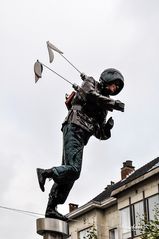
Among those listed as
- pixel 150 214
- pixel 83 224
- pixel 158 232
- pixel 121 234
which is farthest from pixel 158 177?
pixel 158 232

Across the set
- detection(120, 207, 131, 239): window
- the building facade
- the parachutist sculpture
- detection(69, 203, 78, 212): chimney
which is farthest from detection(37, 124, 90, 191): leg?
detection(69, 203, 78, 212): chimney

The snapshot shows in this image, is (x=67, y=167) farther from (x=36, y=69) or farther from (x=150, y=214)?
(x=150, y=214)

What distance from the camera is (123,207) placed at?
122ft

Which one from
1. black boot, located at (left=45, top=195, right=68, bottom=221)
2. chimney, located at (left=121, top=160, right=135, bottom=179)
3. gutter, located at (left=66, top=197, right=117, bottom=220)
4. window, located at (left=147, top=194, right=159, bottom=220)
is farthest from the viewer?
chimney, located at (left=121, top=160, right=135, bottom=179)

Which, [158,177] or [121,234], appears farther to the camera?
[121,234]

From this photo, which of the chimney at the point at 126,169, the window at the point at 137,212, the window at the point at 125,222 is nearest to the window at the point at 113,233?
the window at the point at 125,222

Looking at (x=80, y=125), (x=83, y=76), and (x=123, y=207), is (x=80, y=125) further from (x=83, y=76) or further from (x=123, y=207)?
(x=123, y=207)

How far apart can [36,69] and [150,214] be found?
28244 mm

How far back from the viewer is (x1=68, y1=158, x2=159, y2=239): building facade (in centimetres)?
3453

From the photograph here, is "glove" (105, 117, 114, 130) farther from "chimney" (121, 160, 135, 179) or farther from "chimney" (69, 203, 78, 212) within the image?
"chimney" (69, 203, 78, 212)

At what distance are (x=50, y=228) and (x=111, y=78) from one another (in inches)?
70.7

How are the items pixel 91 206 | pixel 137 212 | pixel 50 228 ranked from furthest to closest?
pixel 91 206 < pixel 137 212 < pixel 50 228

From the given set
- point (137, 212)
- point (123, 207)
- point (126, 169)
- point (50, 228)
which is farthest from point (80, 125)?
point (126, 169)

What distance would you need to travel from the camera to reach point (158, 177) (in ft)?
112
